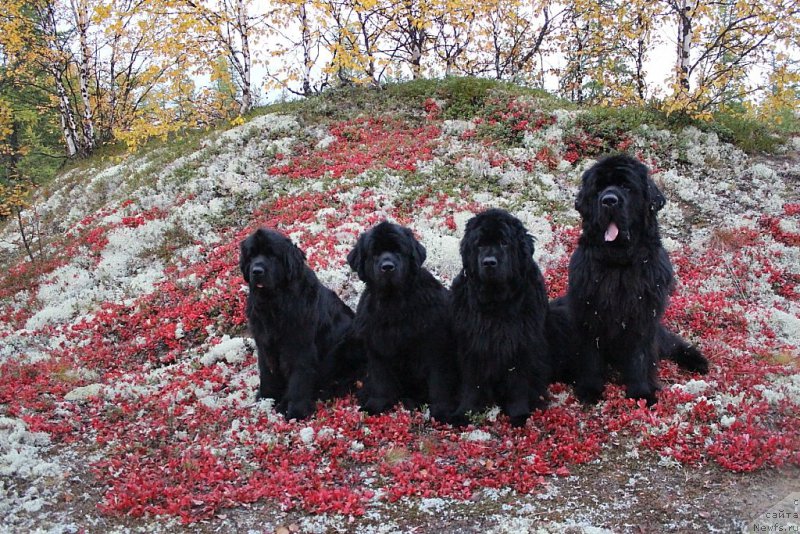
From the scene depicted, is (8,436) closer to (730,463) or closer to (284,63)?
(730,463)

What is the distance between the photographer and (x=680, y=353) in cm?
687

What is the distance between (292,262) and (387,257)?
120 centimetres

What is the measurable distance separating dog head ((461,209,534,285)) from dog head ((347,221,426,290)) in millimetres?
585

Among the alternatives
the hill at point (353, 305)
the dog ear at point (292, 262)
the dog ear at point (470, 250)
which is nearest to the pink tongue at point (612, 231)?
the dog ear at point (470, 250)

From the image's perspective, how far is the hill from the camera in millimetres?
4832

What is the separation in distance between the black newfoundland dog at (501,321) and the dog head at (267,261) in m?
1.94

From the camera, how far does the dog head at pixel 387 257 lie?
228 inches

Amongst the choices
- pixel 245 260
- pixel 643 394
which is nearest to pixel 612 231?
pixel 643 394

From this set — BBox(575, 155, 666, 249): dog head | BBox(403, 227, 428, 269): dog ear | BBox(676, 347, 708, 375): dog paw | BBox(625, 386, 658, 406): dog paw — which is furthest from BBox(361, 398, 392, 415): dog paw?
BBox(676, 347, 708, 375): dog paw

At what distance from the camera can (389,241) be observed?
5949 mm

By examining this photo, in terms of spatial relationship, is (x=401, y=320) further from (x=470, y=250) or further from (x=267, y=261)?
(x=267, y=261)

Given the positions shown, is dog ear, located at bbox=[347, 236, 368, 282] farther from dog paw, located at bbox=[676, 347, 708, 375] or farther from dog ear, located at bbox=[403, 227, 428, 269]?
dog paw, located at bbox=[676, 347, 708, 375]

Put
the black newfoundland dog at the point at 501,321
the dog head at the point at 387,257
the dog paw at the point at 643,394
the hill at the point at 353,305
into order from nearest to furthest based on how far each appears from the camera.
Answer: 1. the hill at the point at 353,305
2. the black newfoundland dog at the point at 501,321
3. the dog head at the point at 387,257
4. the dog paw at the point at 643,394

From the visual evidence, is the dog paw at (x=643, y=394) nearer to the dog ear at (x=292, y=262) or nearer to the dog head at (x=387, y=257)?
the dog head at (x=387, y=257)
